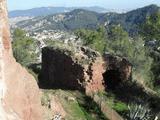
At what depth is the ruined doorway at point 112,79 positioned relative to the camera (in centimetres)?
3709

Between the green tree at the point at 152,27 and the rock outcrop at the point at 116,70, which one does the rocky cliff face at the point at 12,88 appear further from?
the green tree at the point at 152,27

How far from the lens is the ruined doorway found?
3709cm

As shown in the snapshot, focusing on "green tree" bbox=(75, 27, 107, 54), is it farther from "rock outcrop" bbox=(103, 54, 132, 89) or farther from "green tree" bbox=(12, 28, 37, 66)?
"rock outcrop" bbox=(103, 54, 132, 89)

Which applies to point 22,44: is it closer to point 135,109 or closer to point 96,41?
point 96,41

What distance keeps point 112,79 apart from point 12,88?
25993 millimetres

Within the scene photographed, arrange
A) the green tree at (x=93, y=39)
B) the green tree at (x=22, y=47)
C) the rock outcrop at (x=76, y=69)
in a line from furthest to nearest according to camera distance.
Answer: the green tree at (x=93, y=39), the green tree at (x=22, y=47), the rock outcrop at (x=76, y=69)

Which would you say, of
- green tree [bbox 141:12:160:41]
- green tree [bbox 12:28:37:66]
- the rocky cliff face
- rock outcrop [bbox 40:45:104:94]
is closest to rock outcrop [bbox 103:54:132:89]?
rock outcrop [bbox 40:45:104:94]

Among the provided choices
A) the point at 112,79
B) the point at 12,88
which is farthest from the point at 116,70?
the point at 12,88

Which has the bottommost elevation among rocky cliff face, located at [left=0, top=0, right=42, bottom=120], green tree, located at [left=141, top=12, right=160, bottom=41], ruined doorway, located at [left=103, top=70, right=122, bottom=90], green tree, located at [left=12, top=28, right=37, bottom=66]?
green tree, located at [left=12, top=28, right=37, bottom=66]

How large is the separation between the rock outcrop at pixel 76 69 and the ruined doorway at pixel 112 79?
2.18 meters

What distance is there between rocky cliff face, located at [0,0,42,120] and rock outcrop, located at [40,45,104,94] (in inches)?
765

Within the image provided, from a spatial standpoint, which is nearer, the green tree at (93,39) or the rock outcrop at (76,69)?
the rock outcrop at (76,69)

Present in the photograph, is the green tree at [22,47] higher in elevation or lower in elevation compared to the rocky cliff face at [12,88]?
lower

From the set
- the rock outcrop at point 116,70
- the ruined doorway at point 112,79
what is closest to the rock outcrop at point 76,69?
the rock outcrop at point 116,70
